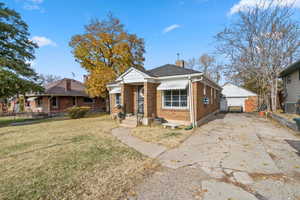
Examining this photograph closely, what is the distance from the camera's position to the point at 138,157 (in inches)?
165

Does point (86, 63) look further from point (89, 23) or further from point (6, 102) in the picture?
point (6, 102)

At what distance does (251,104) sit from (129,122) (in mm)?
19366

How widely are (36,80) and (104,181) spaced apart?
1809cm

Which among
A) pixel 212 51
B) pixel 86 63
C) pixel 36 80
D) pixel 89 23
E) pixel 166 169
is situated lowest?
pixel 166 169

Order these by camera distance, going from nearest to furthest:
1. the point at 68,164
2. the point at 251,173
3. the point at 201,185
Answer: the point at 201,185
the point at 251,173
the point at 68,164

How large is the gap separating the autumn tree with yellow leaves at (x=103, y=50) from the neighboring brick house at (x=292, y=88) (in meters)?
15.3

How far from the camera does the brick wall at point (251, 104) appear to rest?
19128 mm

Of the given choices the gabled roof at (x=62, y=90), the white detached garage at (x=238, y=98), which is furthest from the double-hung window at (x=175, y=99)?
the gabled roof at (x=62, y=90)

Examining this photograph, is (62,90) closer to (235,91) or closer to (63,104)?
(63,104)

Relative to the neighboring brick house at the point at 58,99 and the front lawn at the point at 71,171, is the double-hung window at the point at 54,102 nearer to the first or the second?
the neighboring brick house at the point at 58,99

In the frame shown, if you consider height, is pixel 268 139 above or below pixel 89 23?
below

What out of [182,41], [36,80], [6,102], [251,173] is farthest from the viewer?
[6,102]

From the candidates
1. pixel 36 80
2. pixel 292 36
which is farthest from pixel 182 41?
pixel 36 80

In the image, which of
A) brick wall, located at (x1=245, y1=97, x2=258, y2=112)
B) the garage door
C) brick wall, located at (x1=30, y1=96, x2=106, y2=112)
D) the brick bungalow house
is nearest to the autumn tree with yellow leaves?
brick wall, located at (x1=30, y1=96, x2=106, y2=112)
